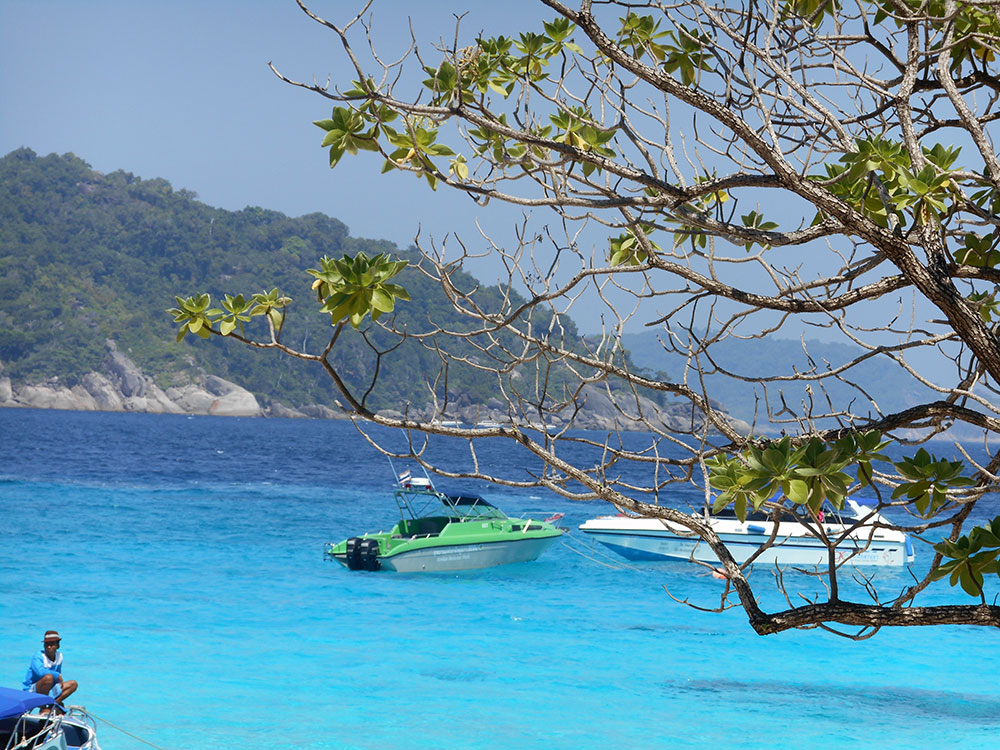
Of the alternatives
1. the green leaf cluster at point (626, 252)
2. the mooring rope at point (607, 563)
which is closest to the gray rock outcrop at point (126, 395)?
the mooring rope at point (607, 563)

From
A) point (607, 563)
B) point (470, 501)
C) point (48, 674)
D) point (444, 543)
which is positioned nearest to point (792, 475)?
point (48, 674)

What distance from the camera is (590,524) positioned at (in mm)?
23578

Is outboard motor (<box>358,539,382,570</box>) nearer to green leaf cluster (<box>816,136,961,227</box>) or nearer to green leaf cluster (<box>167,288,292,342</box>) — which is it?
green leaf cluster (<box>167,288,292,342</box>)

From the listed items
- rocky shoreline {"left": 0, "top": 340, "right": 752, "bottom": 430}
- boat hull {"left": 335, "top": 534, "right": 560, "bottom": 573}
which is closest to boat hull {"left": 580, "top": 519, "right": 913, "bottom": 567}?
boat hull {"left": 335, "top": 534, "right": 560, "bottom": 573}

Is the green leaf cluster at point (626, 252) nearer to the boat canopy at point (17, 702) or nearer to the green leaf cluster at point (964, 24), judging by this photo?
the green leaf cluster at point (964, 24)

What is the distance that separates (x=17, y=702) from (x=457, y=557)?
15033mm

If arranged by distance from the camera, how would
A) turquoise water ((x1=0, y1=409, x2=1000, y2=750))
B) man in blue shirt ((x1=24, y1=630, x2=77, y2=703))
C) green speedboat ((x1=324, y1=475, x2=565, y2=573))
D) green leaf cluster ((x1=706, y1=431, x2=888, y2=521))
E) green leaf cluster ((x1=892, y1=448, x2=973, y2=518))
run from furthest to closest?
1. green speedboat ((x1=324, y1=475, x2=565, y2=573))
2. turquoise water ((x1=0, y1=409, x2=1000, y2=750))
3. man in blue shirt ((x1=24, y1=630, x2=77, y2=703))
4. green leaf cluster ((x1=892, y1=448, x2=973, y2=518))
5. green leaf cluster ((x1=706, y1=431, x2=888, y2=521))

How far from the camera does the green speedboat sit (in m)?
21.7

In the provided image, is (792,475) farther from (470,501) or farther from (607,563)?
(607,563)

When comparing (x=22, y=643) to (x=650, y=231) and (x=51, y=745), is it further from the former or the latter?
(x=650, y=231)

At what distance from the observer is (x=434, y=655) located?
1586 centimetres

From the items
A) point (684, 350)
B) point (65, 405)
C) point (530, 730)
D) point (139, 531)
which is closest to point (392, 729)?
point (530, 730)

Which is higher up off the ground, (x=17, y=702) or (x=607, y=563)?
(x=607, y=563)

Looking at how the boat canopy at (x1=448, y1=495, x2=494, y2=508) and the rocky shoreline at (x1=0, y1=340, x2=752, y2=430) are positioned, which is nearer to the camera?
the boat canopy at (x1=448, y1=495, x2=494, y2=508)
